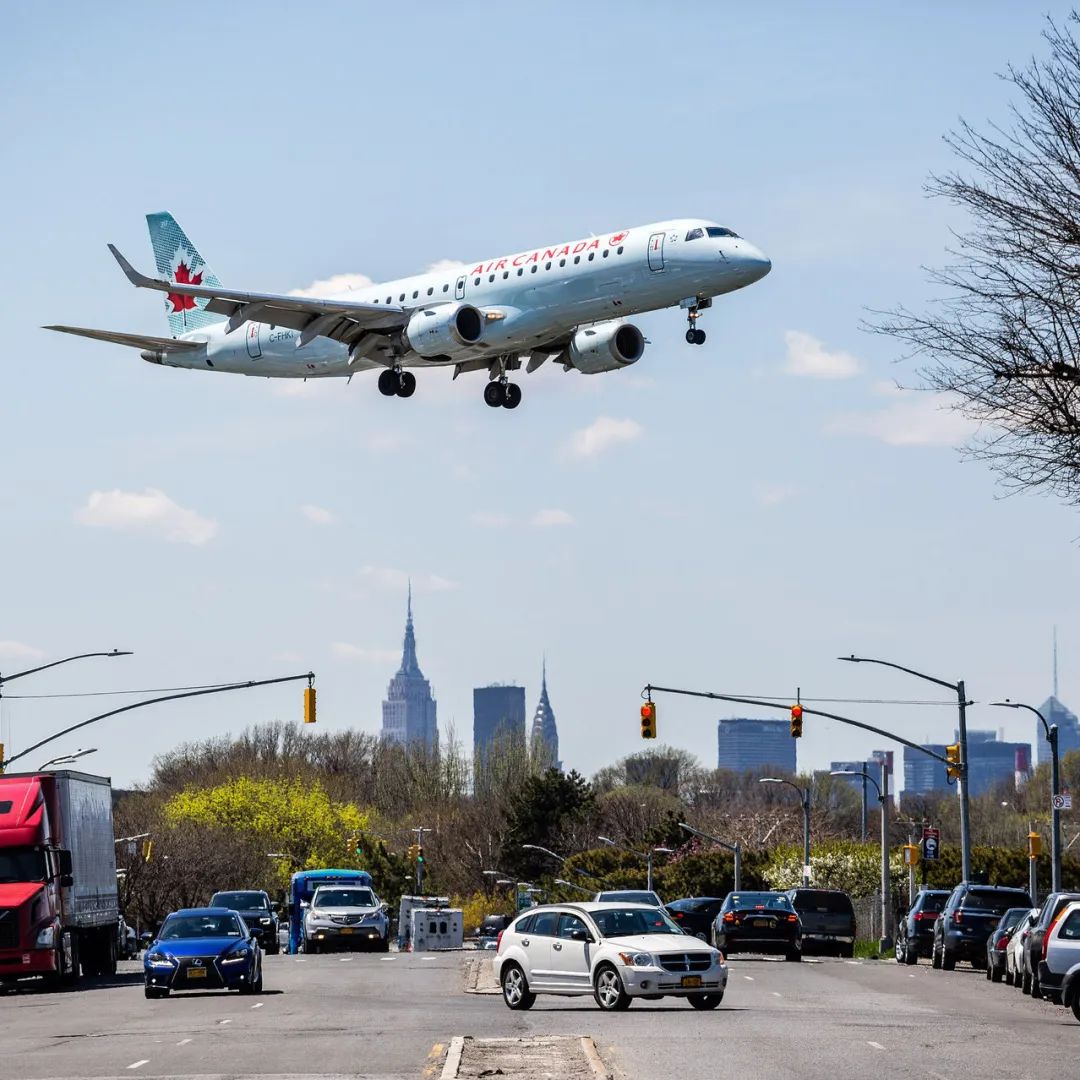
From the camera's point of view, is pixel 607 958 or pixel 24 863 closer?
pixel 607 958

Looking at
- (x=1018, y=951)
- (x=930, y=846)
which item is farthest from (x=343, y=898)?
(x=1018, y=951)

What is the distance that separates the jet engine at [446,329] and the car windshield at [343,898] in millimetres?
15255

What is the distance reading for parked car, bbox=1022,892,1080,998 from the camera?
2809cm

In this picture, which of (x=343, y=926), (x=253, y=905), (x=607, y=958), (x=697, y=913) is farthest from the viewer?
(x=253, y=905)

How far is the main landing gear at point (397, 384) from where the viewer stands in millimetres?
49688

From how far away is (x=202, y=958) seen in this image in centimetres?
3064

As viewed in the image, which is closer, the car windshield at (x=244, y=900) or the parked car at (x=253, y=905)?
the parked car at (x=253, y=905)

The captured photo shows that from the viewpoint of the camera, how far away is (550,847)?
120 metres

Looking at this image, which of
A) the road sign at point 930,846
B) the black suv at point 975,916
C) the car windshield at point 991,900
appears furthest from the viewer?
the road sign at point 930,846

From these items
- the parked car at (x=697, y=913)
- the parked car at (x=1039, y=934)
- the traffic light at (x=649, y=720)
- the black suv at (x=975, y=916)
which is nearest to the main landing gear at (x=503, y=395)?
the traffic light at (x=649, y=720)

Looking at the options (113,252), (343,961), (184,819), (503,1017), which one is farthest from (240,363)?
(184,819)

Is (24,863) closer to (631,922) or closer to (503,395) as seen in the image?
(631,922)

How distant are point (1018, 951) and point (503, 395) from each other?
21103 mm

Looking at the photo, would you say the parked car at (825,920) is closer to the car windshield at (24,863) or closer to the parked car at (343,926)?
the parked car at (343,926)
